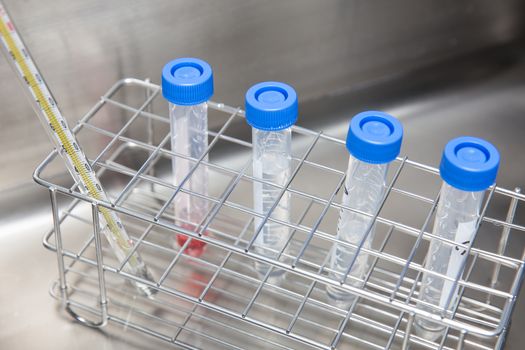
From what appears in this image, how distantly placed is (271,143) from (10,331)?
367 millimetres

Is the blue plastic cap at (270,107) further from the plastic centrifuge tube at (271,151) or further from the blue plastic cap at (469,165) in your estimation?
the blue plastic cap at (469,165)

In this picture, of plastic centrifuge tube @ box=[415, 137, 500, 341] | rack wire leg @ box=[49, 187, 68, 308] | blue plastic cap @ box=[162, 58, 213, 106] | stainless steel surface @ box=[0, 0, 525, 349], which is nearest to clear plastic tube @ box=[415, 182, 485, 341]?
plastic centrifuge tube @ box=[415, 137, 500, 341]

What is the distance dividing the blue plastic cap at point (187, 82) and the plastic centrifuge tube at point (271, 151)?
0.05 meters

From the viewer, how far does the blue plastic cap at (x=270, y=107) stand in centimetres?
79

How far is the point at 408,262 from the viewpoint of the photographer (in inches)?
29.8

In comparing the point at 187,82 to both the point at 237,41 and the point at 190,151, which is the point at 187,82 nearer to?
the point at 190,151

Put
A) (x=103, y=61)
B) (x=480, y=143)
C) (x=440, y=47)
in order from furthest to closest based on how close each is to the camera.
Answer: (x=440, y=47)
(x=103, y=61)
(x=480, y=143)

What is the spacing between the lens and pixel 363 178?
0.81m

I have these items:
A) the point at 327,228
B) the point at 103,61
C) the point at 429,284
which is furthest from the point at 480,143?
the point at 103,61

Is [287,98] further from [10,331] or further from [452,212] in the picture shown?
[10,331]

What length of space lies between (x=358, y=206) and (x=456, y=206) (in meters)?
0.10

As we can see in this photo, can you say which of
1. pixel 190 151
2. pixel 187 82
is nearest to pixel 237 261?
pixel 190 151

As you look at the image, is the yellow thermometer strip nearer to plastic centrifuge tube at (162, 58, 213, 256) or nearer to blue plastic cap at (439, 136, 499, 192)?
plastic centrifuge tube at (162, 58, 213, 256)

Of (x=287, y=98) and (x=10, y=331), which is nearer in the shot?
(x=287, y=98)
